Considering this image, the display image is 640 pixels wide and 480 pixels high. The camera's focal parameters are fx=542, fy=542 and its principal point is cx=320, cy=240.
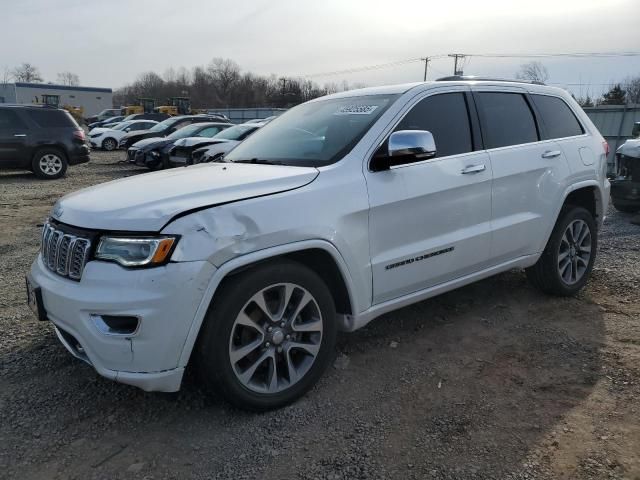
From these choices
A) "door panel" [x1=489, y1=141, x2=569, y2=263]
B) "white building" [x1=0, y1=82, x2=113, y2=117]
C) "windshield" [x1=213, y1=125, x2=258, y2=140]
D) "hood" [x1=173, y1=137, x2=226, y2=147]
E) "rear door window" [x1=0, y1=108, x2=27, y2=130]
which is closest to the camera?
"door panel" [x1=489, y1=141, x2=569, y2=263]

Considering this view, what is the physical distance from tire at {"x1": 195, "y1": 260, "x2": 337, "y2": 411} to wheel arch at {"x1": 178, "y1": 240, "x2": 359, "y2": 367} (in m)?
0.07

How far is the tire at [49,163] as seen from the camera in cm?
1330

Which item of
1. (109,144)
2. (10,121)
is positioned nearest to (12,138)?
(10,121)

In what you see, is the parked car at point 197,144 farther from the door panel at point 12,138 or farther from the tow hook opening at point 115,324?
the tow hook opening at point 115,324

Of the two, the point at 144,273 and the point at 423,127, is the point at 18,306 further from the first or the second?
the point at 423,127

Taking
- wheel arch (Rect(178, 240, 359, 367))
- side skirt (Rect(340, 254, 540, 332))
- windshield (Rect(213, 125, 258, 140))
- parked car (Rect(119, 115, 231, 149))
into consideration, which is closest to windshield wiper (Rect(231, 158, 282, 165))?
wheel arch (Rect(178, 240, 359, 367))

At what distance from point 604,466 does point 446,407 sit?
2.67 feet

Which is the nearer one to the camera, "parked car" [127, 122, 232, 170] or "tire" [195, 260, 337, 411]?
"tire" [195, 260, 337, 411]

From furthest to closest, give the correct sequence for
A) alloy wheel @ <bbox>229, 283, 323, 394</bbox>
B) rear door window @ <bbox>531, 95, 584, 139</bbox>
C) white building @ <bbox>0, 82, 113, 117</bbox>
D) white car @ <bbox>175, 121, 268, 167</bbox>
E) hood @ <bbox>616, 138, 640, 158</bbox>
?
white building @ <bbox>0, 82, 113, 117</bbox>
white car @ <bbox>175, 121, 268, 167</bbox>
hood @ <bbox>616, 138, 640, 158</bbox>
rear door window @ <bbox>531, 95, 584, 139</bbox>
alloy wheel @ <bbox>229, 283, 323, 394</bbox>

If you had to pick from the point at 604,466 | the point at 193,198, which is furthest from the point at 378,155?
the point at 604,466

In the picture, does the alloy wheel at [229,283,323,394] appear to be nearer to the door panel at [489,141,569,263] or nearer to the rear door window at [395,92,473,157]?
the rear door window at [395,92,473,157]

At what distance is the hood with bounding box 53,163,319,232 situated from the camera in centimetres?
260

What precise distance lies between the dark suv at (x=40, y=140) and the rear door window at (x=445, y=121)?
12.1 metres

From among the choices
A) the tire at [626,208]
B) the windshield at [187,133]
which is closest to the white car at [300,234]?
the tire at [626,208]
